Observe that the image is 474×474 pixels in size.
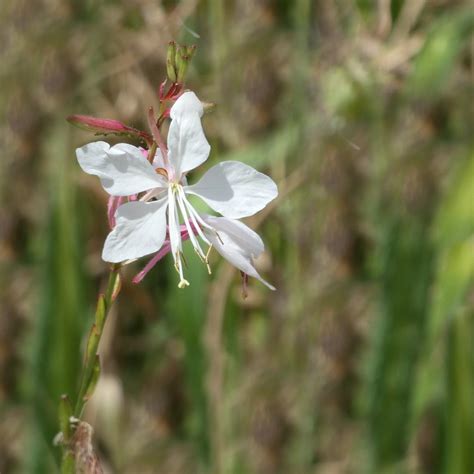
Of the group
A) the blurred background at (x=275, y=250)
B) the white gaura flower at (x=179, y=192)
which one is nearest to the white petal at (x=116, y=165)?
the white gaura flower at (x=179, y=192)

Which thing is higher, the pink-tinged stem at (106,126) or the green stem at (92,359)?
the pink-tinged stem at (106,126)

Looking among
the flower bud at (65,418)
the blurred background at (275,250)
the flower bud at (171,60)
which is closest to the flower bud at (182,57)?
the flower bud at (171,60)

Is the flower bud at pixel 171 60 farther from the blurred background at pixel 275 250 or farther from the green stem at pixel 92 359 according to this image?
the blurred background at pixel 275 250

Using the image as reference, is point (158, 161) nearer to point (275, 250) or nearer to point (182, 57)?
point (182, 57)

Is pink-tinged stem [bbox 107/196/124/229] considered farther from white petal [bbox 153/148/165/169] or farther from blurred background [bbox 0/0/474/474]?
blurred background [bbox 0/0/474/474]

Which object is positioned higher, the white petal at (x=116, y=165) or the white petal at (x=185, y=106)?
the white petal at (x=185, y=106)

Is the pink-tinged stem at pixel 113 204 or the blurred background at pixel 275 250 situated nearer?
the pink-tinged stem at pixel 113 204
